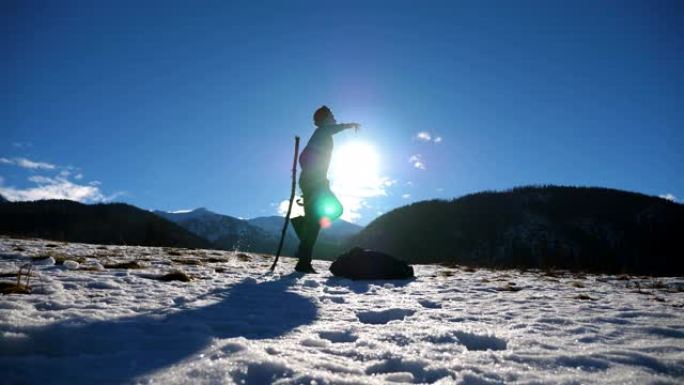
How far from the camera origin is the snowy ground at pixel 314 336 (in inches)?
99.3

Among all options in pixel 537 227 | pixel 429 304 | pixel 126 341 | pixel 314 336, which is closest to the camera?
pixel 126 341

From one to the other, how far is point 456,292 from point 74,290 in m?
5.73

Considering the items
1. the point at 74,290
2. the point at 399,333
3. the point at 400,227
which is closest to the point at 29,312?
the point at 74,290

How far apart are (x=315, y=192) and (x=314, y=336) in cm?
652

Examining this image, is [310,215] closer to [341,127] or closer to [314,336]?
[341,127]

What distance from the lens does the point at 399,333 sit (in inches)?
148

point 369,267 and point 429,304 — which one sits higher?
point 369,267

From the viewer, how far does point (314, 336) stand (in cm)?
358

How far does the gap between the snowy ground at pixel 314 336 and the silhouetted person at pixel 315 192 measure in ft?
12.6

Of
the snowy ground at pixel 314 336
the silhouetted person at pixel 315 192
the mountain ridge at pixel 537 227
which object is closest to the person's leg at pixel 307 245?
the silhouetted person at pixel 315 192

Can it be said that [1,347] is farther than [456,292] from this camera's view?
No

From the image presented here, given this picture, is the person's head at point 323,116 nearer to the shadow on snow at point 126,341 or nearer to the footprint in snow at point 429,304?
the footprint in snow at point 429,304

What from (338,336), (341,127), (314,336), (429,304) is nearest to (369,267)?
(341,127)

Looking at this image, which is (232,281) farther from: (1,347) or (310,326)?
(1,347)
